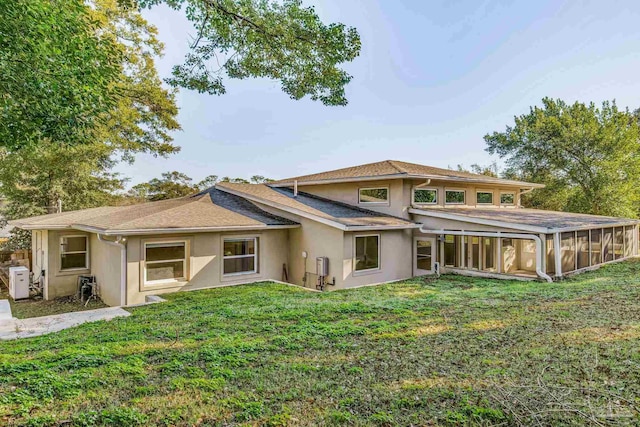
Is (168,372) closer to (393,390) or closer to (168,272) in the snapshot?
(393,390)

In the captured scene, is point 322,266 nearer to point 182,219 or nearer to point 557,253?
point 182,219

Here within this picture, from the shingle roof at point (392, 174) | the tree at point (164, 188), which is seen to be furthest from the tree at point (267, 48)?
the tree at point (164, 188)

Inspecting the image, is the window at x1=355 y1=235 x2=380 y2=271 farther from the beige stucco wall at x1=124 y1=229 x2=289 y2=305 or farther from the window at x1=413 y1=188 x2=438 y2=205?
the window at x1=413 y1=188 x2=438 y2=205

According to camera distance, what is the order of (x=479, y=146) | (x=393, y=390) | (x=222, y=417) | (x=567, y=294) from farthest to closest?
(x=479, y=146), (x=567, y=294), (x=393, y=390), (x=222, y=417)

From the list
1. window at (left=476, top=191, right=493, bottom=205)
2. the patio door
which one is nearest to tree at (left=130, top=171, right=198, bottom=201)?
the patio door

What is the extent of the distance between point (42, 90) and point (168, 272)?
270 inches

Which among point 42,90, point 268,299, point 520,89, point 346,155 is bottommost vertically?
point 268,299

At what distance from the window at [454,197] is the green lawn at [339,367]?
361 inches

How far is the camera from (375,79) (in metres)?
17.5

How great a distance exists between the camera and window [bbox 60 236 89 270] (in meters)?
13.2

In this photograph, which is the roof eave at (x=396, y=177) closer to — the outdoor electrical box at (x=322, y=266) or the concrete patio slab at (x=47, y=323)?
the outdoor electrical box at (x=322, y=266)

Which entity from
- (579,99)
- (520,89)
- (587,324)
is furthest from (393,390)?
(579,99)

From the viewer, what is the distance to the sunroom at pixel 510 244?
12.2 metres

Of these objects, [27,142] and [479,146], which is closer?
[27,142]
